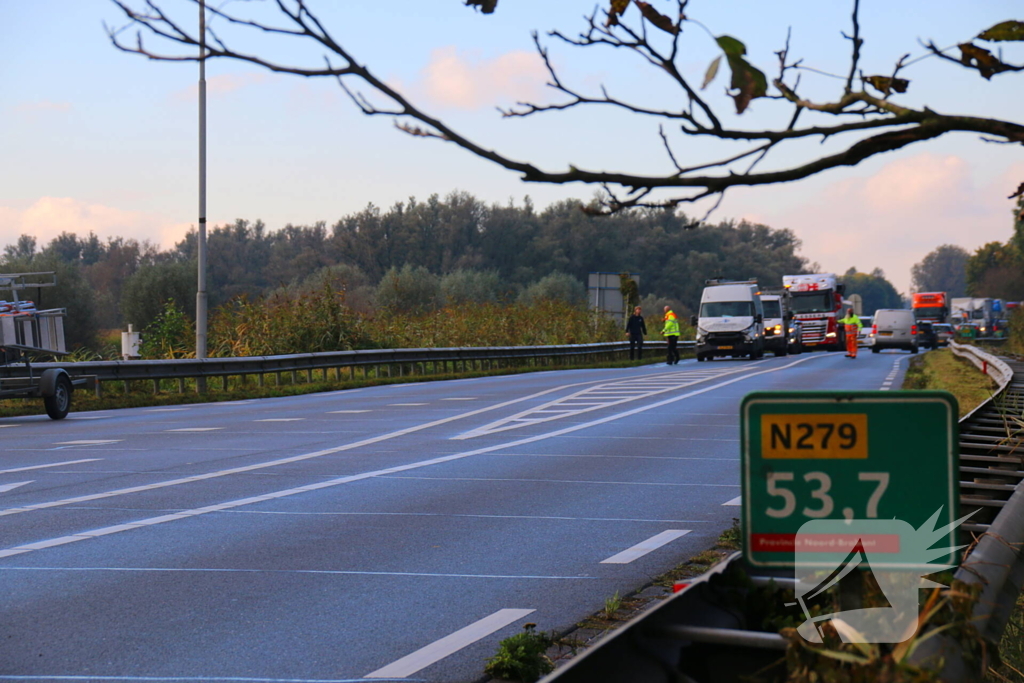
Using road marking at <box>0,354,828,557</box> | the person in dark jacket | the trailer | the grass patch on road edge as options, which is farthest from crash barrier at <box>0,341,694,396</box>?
the grass patch on road edge

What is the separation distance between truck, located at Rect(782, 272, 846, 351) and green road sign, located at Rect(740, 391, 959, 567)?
56.8 metres

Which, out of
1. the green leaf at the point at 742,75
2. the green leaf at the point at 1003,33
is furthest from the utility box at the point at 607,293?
the green leaf at the point at 742,75

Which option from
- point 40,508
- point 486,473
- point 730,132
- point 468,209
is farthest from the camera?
point 468,209

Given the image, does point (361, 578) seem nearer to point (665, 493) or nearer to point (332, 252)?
point (665, 493)

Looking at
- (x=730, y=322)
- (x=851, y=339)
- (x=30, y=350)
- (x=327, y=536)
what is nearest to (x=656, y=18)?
(x=327, y=536)

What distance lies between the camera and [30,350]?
1820cm

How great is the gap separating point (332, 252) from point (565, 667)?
11086cm

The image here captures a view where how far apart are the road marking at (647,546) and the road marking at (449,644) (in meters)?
1.41

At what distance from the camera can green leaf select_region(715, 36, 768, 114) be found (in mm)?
2020

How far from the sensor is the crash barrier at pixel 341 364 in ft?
71.9

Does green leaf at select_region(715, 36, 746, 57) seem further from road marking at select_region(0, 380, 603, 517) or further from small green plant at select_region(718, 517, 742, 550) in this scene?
road marking at select_region(0, 380, 603, 517)

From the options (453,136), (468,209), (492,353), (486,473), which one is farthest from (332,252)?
(453,136)

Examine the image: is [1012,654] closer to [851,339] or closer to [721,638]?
[721,638]

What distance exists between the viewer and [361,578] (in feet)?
22.9
